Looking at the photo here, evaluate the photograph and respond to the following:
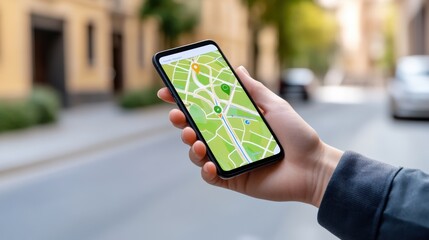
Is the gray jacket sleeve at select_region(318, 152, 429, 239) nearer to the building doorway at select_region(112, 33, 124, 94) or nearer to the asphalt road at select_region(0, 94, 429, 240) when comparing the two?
the asphalt road at select_region(0, 94, 429, 240)

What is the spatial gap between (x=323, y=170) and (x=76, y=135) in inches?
506

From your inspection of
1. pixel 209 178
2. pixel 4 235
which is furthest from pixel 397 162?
pixel 209 178

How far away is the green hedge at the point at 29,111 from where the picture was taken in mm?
14352

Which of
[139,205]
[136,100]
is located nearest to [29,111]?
[136,100]

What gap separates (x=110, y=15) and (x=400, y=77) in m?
13.9

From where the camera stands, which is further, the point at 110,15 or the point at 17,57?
the point at 110,15

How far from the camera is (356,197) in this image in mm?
1515

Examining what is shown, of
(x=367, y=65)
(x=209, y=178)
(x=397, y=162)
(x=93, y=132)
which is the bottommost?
(x=367, y=65)

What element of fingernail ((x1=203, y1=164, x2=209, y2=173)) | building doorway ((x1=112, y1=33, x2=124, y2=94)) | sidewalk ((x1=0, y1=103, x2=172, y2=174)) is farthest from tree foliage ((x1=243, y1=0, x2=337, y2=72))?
fingernail ((x1=203, y1=164, x2=209, y2=173))

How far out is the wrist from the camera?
1.88m

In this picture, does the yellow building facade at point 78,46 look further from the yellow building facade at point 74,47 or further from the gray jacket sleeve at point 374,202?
the gray jacket sleeve at point 374,202

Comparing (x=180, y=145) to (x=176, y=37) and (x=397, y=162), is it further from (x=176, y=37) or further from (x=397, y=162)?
(x=176, y=37)

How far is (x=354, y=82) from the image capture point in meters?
64.3

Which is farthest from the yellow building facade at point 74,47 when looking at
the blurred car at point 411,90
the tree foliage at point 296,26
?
the blurred car at point 411,90
